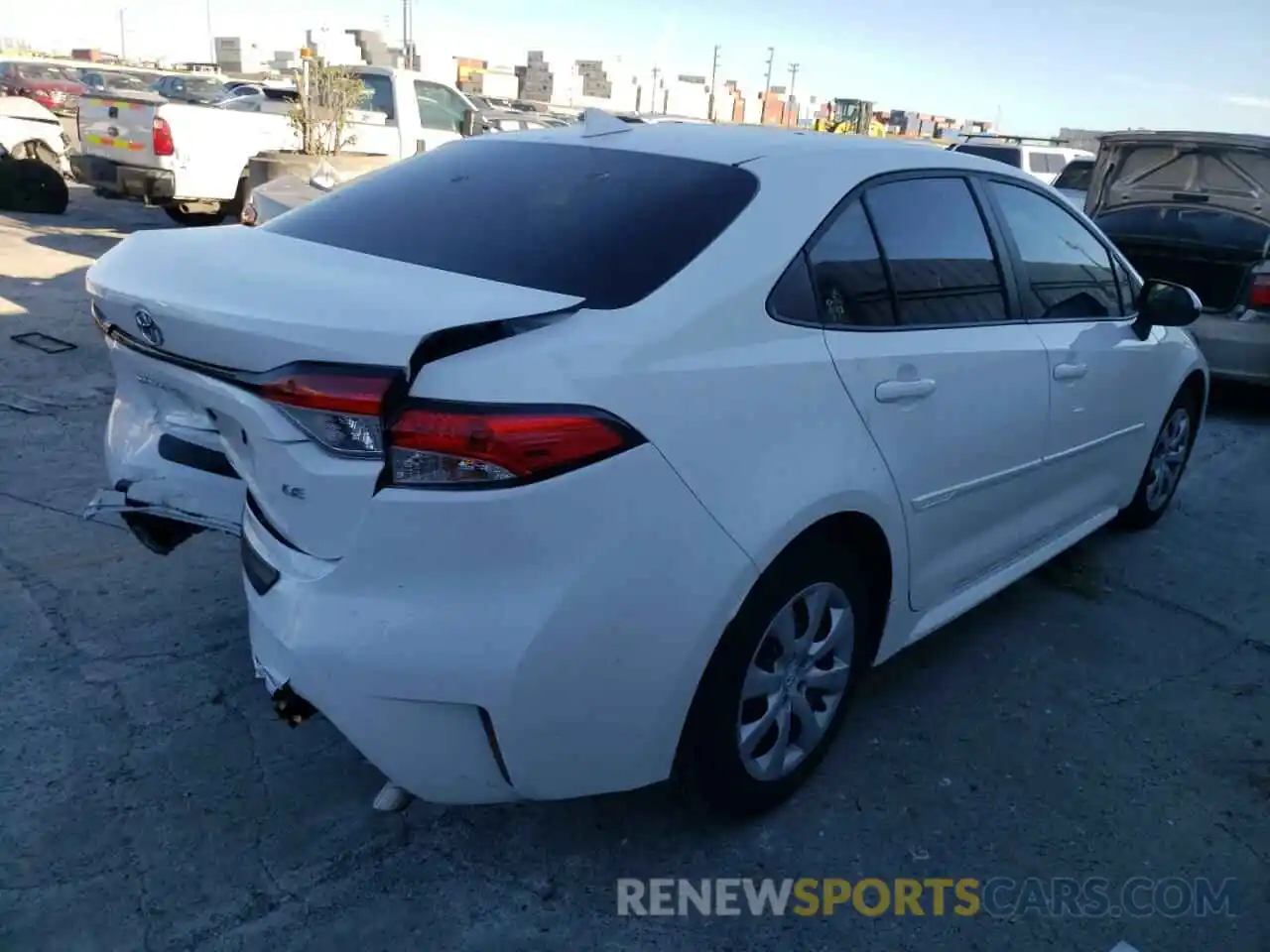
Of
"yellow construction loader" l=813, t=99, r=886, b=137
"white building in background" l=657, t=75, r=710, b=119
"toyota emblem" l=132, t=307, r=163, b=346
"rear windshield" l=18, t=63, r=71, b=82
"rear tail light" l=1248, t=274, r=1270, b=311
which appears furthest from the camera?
"white building in background" l=657, t=75, r=710, b=119

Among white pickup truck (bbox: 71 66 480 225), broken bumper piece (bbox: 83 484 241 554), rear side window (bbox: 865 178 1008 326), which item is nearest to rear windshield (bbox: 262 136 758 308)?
rear side window (bbox: 865 178 1008 326)

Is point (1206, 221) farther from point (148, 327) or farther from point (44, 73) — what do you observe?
point (44, 73)

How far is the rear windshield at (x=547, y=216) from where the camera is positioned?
7.94 feet

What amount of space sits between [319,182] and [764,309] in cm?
361

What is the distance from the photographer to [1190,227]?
7.81 meters

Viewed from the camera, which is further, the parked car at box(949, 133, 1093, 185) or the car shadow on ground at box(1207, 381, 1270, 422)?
the parked car at box(949, 133, 1093, 185)

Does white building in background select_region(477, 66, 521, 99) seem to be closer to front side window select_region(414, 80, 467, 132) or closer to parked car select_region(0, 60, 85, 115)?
parked car select_region(0, 60, 85, 115)

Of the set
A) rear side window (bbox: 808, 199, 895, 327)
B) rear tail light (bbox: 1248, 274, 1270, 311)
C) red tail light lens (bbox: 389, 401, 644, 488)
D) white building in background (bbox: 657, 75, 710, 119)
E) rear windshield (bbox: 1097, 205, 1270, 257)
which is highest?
rear side window (bbox: 808, 199, 895, 327)

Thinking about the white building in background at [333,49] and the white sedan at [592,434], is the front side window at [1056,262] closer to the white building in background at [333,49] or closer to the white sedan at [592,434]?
the white sedan at [592,434]

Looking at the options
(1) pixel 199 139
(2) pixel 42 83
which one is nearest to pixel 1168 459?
(1) pixel 199 139

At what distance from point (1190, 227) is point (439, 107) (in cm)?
847

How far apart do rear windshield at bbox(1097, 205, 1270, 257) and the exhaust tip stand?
7.36 m

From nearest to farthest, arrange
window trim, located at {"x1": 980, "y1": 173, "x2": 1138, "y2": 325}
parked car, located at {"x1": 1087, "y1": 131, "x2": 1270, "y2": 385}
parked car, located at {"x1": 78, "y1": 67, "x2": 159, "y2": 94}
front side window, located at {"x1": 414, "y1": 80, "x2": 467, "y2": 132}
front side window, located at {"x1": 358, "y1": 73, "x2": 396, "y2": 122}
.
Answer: window trim, located at {"x1": 980, "y1": 173, "x2": 1138, "y2": 325} → parked car, located at {"x1": 1087, "y1": 131, "x2": 1270, "y2": 385} → front side window, located at {"x1": 358, "y1": 73, "x2": 396, "y2": 122} → front side window, located at {"x1": 414, "y1": 80, "x2": 467, "y2": 132} → parked car, located at {"x1": 78, "y1": 67, "x2": 159, "y2": 94}

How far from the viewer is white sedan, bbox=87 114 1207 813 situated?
2027 mm
